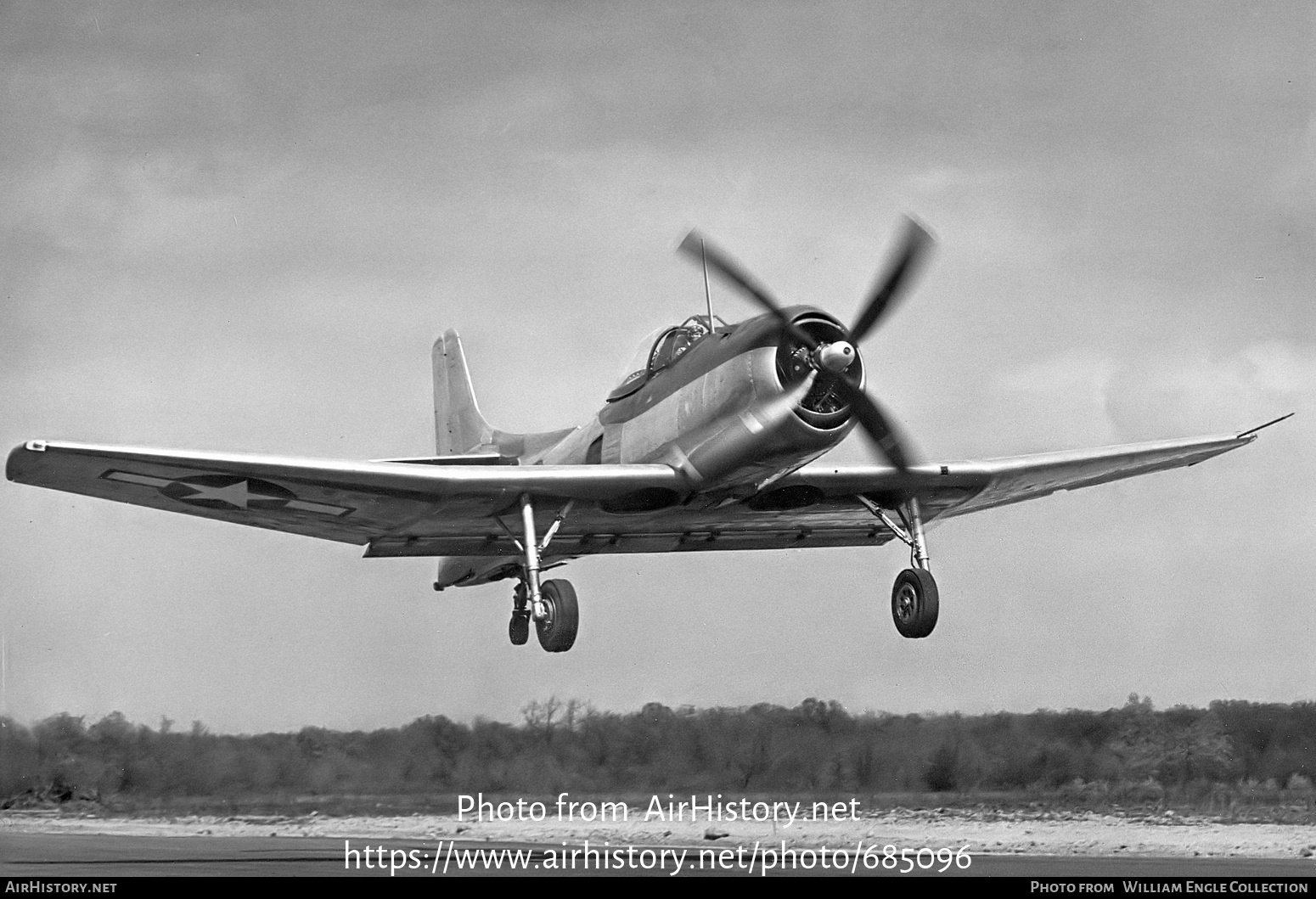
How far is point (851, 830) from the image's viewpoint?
51.5 feet

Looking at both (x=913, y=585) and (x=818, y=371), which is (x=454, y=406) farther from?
(x=818, y=371)

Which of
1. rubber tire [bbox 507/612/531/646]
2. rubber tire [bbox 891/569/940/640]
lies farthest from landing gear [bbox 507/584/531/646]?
rubber tire [bbox 891/569/940/640]

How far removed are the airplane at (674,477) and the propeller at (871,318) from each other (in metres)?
0.02

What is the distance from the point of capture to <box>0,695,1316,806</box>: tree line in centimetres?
1650

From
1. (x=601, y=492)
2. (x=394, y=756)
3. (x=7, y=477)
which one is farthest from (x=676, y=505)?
(x=7, y=477)

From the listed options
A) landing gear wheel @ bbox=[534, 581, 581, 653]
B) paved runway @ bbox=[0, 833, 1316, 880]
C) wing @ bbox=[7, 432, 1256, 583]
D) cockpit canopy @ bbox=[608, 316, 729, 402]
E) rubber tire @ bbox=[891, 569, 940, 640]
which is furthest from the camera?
rubber tire @ bbox=[891, 569, 940, 640]

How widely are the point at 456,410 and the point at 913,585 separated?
25.8 ft

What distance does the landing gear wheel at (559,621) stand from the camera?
15.3 metres

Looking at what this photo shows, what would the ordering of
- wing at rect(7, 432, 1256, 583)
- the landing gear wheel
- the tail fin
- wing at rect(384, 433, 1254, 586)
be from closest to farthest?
1. wing at rect(7, 432, 1256, 583)
2. the landing gear wheel
3. wing at rect(384, 433, 1254, 586)
4. the tail fin

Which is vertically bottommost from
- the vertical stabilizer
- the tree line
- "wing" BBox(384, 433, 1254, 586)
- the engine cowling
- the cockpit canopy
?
the tree line

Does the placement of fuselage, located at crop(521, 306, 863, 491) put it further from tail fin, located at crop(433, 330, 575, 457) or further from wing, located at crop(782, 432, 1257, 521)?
tail fin, located at crop(433, 330, 575, 457)

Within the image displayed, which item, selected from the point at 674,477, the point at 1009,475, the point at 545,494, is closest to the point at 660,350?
the point at 674,477

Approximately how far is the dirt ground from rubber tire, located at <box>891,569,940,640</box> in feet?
6.21
